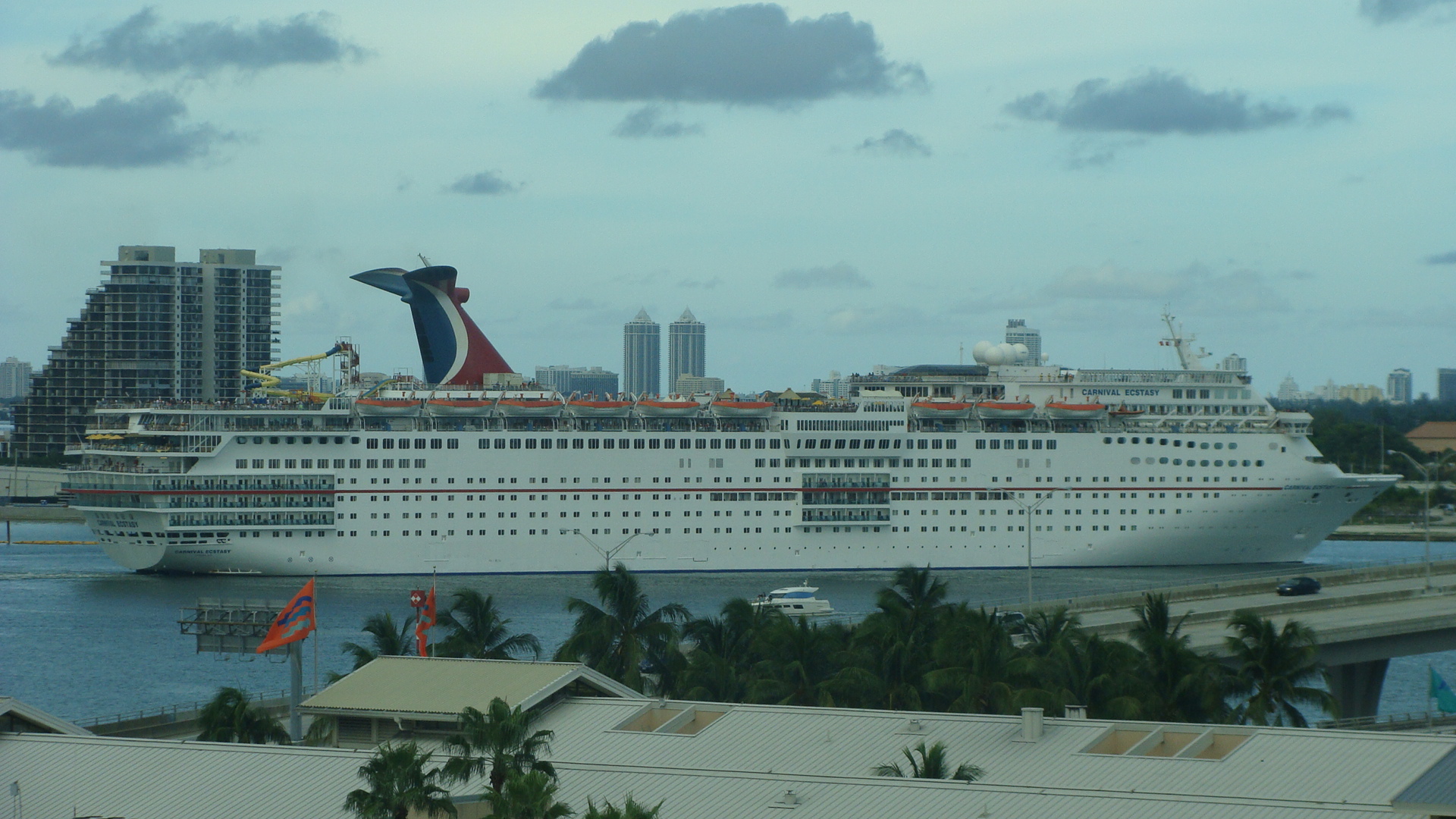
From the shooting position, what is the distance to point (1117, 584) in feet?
175

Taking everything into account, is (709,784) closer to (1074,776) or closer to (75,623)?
(1074,776)

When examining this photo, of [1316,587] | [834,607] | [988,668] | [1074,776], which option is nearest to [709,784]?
[1074,776]

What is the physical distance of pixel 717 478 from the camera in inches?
2261

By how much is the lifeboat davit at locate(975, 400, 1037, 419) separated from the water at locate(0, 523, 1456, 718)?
527 cm

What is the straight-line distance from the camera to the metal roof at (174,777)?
1705 cm

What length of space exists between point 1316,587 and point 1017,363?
25.4 meters

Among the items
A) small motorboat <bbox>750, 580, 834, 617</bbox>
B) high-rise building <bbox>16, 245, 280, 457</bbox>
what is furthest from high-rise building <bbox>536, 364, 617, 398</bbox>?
small motorboat <bbox>750, 580, 834, 617</bbox>

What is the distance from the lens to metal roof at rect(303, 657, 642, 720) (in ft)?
64.8

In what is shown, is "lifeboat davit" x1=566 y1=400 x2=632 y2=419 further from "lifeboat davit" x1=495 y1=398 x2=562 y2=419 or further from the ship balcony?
the ship balcony

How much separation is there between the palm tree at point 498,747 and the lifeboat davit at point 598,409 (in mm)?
40629

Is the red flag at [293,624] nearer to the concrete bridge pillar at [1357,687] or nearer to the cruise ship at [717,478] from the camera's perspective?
the concrete bridge pillar at [1357,687]

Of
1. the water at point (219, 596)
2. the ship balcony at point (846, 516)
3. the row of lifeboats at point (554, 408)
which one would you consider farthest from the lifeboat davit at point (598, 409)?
the ship balcony at point (846, 516)

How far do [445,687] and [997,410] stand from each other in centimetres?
4088

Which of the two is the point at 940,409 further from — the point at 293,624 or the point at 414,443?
the point at 293,624
